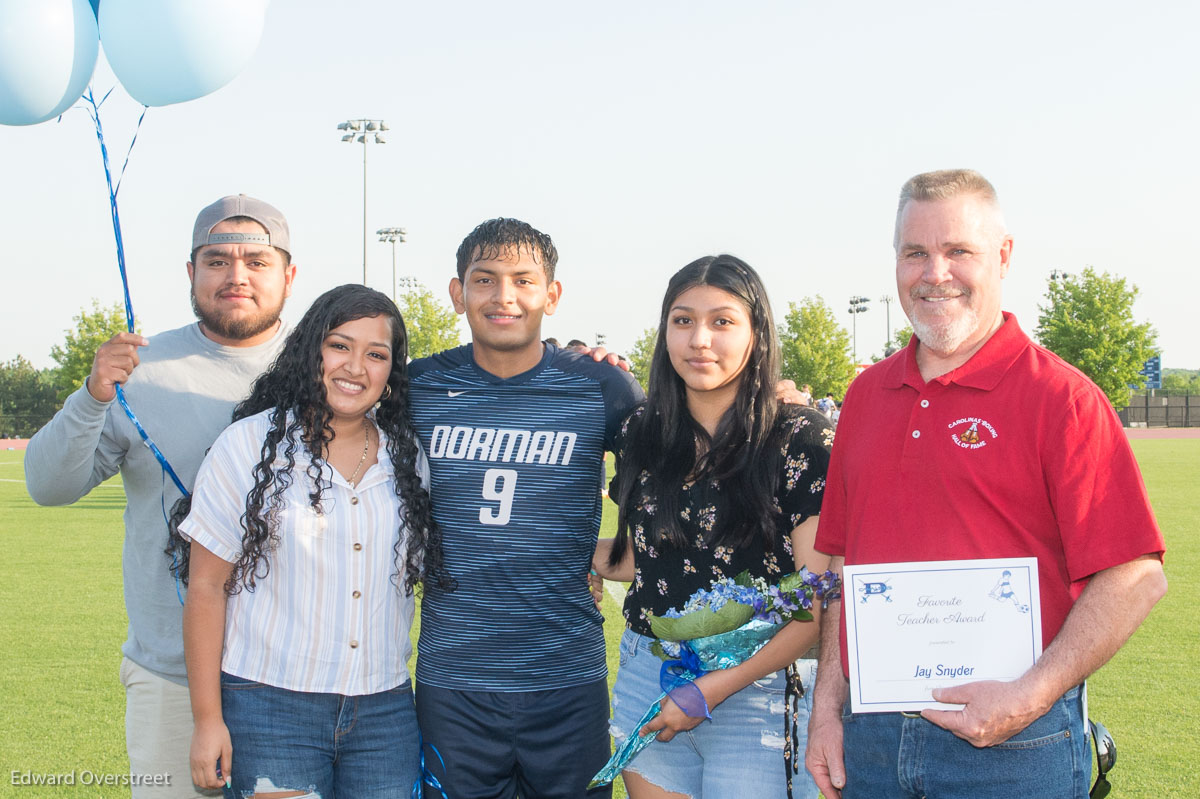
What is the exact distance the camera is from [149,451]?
3502 mm

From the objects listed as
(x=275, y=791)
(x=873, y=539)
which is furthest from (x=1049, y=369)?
(x=275, y=791)

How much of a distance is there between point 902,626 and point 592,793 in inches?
60.2

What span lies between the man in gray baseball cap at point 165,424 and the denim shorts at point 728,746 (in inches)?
64.4

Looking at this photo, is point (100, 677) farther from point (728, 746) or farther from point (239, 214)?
point (728, 746)

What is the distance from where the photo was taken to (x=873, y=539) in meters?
2.56

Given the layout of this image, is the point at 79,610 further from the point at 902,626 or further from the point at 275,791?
the point at 902,626

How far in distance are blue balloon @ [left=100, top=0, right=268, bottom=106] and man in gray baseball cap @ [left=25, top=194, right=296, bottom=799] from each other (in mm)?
451

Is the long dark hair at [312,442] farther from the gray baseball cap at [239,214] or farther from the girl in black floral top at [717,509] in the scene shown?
the girl in black floral top at [717,509]

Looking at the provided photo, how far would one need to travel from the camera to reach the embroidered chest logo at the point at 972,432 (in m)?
2.44

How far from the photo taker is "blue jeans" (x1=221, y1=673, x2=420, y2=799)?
2.87 m

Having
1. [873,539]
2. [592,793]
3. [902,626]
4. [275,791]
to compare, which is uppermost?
[873,539]

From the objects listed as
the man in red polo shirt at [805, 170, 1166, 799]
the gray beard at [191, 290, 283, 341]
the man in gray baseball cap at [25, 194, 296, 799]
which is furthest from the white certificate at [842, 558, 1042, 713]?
the gray beard at [191, 290, 283, 341]

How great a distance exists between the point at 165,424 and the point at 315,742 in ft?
4.36

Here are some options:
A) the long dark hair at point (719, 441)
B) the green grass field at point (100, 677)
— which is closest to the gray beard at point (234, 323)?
the long dark hair at point (719, 441)
